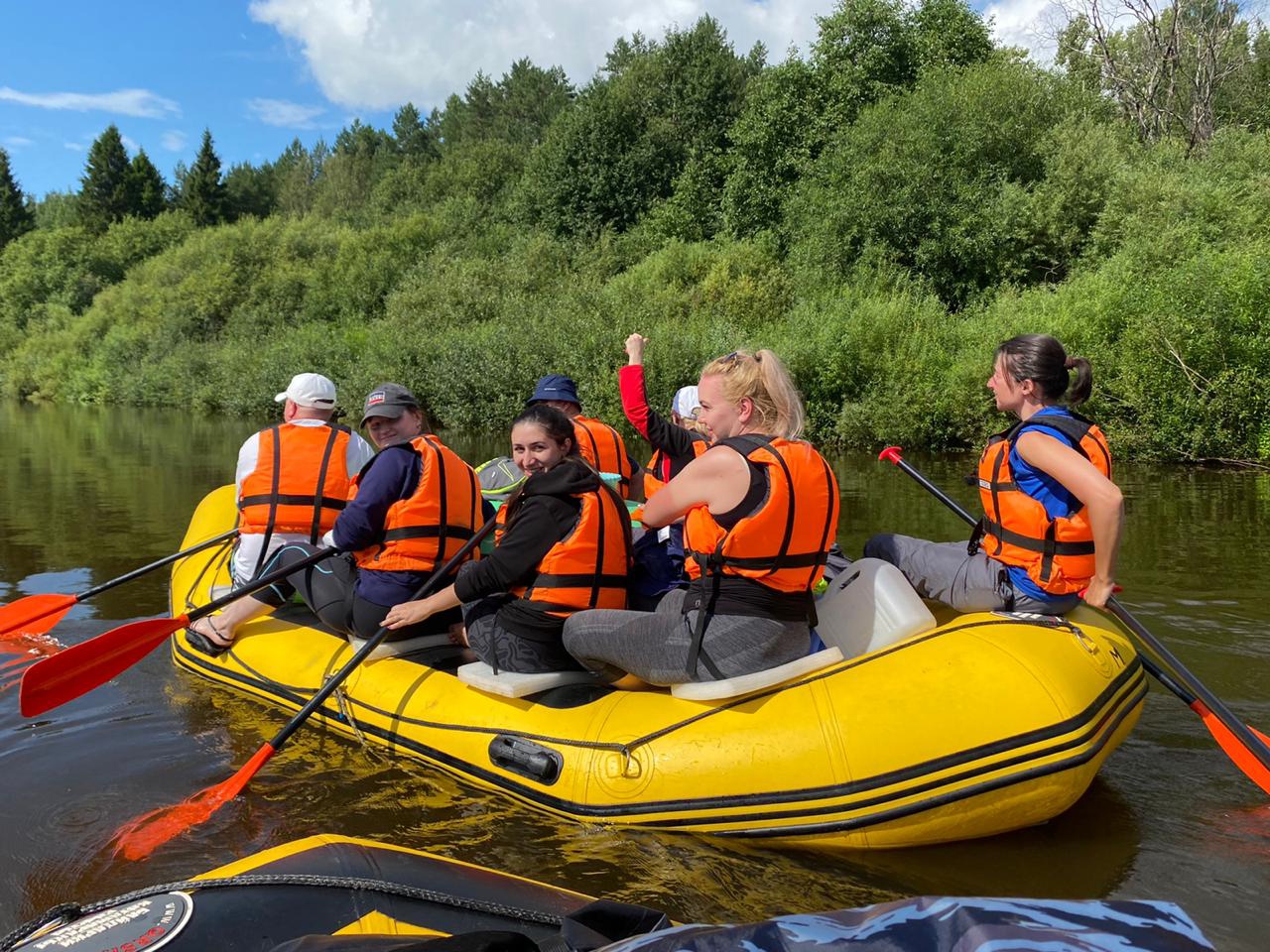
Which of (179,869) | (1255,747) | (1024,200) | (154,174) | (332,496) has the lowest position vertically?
(179,869)

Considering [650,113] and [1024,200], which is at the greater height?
[650,113]

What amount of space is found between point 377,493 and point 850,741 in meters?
2.11

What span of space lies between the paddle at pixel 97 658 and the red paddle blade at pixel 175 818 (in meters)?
0.75

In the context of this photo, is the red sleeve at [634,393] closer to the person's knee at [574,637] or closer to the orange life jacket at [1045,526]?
the person's knee at [574,637]

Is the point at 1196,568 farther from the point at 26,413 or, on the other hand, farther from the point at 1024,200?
the point at 26,413

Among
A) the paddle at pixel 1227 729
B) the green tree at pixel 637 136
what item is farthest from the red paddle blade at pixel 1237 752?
the green tree at pixel 637 136

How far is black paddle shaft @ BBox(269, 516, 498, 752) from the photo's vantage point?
12.1 feet

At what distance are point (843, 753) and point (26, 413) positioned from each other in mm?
27768

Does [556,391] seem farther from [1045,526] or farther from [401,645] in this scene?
[1045,526]

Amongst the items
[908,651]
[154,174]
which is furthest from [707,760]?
[154,174]

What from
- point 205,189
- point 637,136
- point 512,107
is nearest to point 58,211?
point 205,189

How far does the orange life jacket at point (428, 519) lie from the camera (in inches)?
160

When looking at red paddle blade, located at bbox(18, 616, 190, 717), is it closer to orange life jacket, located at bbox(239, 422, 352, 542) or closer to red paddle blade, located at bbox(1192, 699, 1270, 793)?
orange life jacket, located at bbox(239, 422, 352, 542)

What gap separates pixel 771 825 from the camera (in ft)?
10.1
